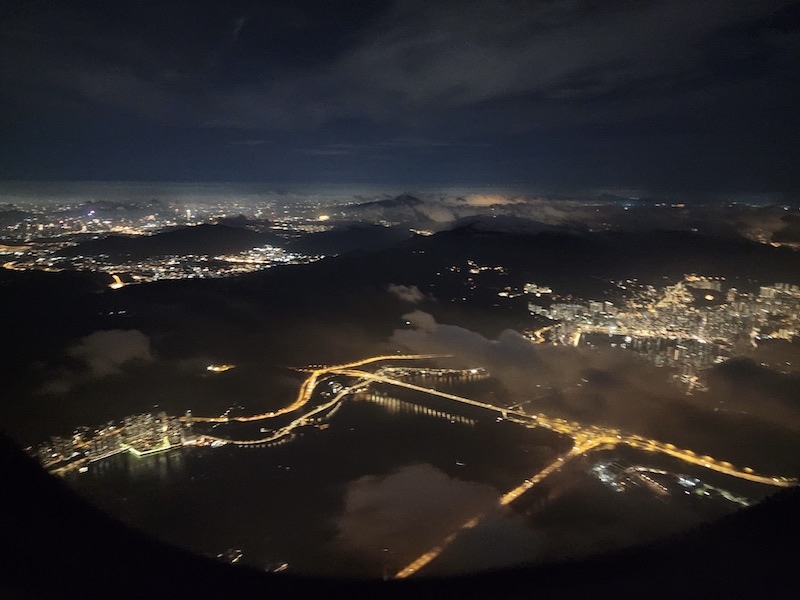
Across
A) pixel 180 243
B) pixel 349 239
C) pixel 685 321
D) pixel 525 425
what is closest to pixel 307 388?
pixel 525 425

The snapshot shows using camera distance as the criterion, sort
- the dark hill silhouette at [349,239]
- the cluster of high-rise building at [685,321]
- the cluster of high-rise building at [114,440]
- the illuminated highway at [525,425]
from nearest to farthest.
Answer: the illuminated highway at [525,425], the cluster of high-rise building at [114,440], the cluster of high-rise building at [685,321], the dark hill silhouette at [349,239]

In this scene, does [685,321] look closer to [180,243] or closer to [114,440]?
[114,440]

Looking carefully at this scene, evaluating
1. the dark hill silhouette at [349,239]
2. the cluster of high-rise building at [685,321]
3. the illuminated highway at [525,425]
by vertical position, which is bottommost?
the illuminated highway at [525,425]

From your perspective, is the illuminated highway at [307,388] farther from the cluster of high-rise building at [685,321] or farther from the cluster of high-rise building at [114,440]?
the cluster of high-rise building at [685,321]

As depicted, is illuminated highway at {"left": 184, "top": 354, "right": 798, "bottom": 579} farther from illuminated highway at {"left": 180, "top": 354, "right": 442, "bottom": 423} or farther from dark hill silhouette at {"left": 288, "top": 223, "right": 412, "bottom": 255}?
dark hill silhouette at {"left": 288, "top": 223, "right": 412, "bottom": 255}

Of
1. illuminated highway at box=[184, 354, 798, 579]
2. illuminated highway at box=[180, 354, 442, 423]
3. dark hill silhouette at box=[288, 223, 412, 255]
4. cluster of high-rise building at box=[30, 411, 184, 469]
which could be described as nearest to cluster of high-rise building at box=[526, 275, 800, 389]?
illuminated highway at box=[184, 354, 798, 579]

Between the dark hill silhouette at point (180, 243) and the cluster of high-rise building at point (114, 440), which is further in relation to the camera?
the dark hill silhouette at point (180, 243)

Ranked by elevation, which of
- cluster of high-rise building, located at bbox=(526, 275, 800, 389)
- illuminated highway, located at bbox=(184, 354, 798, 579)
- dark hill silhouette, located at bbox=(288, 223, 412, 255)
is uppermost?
Answer: dark hill silhouette, located at bbox=(288, 223, 412, 255)

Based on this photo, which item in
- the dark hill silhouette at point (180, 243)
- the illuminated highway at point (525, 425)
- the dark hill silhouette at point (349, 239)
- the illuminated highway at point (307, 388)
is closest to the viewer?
the illuminated highway at point (525, 425)

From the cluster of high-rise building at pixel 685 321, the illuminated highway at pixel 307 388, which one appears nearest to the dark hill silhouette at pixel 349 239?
the cluster of high-rise building at pixel 685 321
